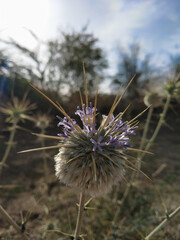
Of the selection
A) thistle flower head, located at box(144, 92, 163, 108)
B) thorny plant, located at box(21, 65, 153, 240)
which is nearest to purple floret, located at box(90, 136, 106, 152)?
thorny plant, located at box(21, 65, 153, 240)

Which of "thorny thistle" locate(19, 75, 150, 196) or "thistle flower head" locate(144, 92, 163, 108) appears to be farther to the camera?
"thistle flower head" locate(144, 92, 163, 108)

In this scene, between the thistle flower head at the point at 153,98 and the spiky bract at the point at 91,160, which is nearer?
the spiky bract at the point at 91,160

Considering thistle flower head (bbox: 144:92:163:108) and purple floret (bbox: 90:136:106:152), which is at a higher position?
thistle flower head (bbox: 144:92:163:108)

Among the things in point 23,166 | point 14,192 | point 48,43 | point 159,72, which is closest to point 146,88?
point 159,72

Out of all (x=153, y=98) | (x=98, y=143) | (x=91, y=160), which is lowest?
(x=91, y=160)

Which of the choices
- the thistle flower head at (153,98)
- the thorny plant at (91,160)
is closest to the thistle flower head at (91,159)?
the thorny plant at (91,160)

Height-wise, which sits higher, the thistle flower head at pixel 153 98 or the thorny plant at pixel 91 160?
the thistle flower head at pixel 153 98

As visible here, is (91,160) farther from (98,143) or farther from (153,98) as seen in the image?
(153,98)

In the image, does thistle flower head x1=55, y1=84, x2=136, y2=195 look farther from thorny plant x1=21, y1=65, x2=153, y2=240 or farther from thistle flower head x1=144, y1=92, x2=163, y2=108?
thistle flower head x1=144, y1=92, x2=163, y2=108

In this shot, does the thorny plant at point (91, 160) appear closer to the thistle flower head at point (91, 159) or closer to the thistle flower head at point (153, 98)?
the thistle flower head at point (91, 159)

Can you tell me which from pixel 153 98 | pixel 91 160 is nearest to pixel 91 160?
pixel 91 160

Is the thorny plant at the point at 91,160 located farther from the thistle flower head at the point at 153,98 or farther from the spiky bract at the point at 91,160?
the thistle flower head at the point at 153,98

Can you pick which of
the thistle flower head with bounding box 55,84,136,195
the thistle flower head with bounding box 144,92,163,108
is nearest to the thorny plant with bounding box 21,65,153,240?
the thistle flower head with bounding box 55,84,136,195
